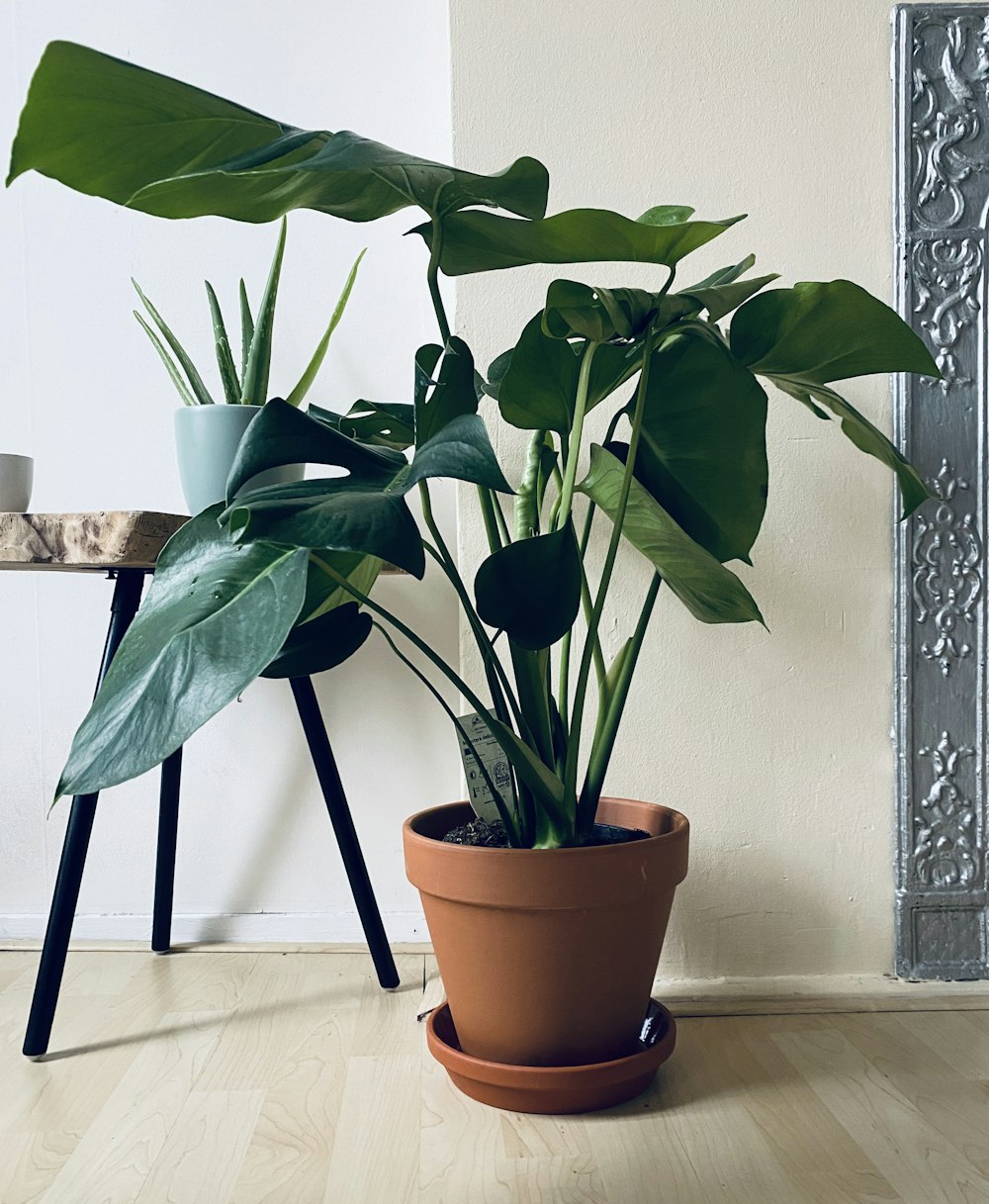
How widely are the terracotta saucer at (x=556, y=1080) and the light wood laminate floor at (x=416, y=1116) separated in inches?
0.5

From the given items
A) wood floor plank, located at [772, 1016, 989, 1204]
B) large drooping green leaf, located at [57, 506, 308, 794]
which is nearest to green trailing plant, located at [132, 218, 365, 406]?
large drooping green leaf, located at [57, 506, 308, 794]

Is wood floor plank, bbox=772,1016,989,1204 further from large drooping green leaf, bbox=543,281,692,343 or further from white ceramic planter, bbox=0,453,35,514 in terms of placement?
white ceramic planter, bbox=0,453,35,514

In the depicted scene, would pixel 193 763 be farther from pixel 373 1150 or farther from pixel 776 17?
pixel 776 17

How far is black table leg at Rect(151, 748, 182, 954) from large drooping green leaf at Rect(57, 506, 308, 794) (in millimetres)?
622

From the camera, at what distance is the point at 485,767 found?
911 mm

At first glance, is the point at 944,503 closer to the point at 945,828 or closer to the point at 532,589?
the point at 945,828

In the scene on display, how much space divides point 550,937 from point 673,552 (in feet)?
1.10

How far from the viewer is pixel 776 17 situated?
1.13 metres

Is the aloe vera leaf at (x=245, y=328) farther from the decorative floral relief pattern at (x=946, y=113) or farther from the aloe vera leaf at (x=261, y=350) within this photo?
the decorative floral relief pattern at (x=946, y=113)

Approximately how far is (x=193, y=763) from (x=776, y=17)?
116cm

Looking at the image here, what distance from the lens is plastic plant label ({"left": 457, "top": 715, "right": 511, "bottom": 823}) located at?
36.0 inches

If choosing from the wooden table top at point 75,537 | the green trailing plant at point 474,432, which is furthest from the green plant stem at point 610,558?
the wooden table top at point 75,537

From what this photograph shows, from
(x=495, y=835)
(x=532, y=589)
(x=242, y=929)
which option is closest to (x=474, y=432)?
(x=532, y=589)

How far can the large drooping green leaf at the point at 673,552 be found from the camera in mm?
792
